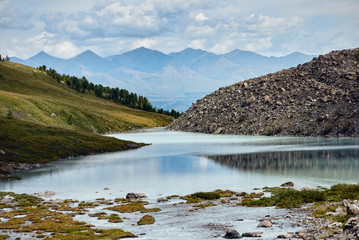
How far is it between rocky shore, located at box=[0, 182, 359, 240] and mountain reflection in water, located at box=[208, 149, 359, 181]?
23680 mm

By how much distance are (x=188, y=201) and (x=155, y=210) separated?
6.51 metres

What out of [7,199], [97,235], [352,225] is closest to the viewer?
[352,225]

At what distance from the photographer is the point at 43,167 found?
318 feet

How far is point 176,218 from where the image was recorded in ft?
137

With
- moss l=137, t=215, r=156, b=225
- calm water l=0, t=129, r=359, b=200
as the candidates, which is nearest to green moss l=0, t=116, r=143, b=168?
calm water l=0, t=129, r=359, b=200

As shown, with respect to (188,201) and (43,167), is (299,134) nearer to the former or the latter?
(43,167)

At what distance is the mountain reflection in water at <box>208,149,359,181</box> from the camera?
75938 mm

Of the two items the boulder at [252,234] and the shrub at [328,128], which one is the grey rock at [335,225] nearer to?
the boulder at [252,234]

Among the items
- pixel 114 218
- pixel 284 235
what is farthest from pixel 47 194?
pixel 284 235

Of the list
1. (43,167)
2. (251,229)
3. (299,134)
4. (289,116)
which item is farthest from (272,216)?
(289,116)

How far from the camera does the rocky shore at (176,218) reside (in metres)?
31.6

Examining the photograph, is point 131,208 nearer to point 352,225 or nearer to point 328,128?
point 352,225

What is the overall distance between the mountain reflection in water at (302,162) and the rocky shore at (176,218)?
23680mm

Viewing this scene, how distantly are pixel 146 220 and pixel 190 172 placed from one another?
144 feet
